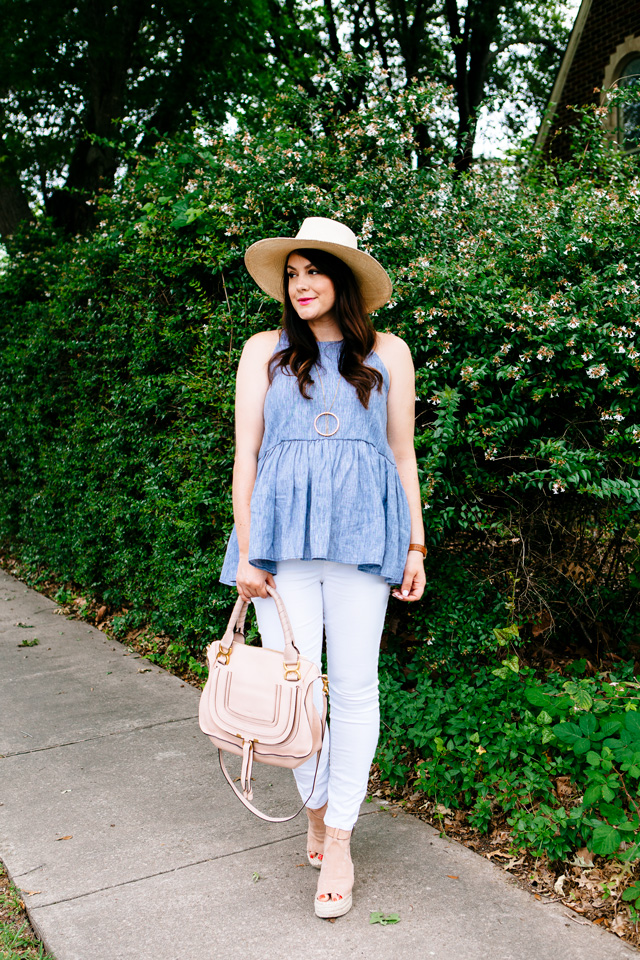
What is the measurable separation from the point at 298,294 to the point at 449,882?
1949 mm

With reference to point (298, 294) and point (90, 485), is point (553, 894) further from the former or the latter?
point (90, 485)

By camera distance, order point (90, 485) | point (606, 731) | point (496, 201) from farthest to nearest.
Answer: point (90, 485), point (496, 201), point (606, 731)

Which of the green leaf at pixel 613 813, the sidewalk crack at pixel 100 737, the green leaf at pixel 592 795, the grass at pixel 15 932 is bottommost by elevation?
the sidewalk crack at pixel 100 737

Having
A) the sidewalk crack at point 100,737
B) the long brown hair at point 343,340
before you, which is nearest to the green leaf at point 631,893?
the long brown hair at point 343,340

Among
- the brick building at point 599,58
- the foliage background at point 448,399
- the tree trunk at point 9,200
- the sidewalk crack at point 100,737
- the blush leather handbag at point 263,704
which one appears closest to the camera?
the blush leather handbag at point 263,704

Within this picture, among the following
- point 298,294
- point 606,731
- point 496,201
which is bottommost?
point 606,731

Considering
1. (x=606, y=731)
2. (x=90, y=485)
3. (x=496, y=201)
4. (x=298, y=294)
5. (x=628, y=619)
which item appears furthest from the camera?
(x=90, y=485)

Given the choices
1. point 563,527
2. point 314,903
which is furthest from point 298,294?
point 314,903

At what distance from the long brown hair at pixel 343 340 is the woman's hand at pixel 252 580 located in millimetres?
543

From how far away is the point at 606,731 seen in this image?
2717 millimetres

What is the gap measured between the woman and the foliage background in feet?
2.18

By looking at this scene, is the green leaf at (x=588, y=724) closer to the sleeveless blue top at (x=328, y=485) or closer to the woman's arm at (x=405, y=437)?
the woman's arm at (x=405, y=437)

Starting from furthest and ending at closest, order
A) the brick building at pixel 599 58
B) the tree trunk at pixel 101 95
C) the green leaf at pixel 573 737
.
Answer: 1. the brick building at pixel 599 58
2. the tree trunk at pixel 101 95
3. the green leaf at pixel 573 737

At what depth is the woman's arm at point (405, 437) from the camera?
8.34ft
